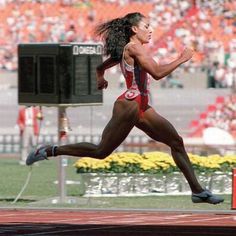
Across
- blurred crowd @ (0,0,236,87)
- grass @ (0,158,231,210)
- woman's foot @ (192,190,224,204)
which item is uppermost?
blurred crowd @ (0,0,236,87)

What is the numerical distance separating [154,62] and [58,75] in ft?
20.9

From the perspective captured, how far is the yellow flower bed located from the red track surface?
2086mm

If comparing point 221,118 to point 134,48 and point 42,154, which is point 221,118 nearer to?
point 42,154

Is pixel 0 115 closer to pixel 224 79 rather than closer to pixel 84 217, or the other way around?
pixel 224 79

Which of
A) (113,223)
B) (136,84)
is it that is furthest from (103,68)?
(113,223)

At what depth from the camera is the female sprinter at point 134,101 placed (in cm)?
1062

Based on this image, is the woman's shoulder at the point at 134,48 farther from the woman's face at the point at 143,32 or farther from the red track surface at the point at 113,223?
the red track surface at the point at 113,223

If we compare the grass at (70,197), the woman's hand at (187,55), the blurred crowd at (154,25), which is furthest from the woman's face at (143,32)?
the blurred crowd at (154,25)

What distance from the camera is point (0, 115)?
36.9m

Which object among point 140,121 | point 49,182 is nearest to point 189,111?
point 49,182

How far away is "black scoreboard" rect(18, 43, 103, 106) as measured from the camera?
16.7 m

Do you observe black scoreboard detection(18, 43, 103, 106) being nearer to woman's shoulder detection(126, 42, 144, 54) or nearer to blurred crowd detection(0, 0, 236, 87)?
woman's shoulder detection(126, 42, 144, 54)

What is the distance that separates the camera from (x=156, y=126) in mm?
10625

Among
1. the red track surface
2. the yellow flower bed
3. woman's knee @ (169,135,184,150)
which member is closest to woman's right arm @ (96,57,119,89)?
woman's knee @ (169,135,184,150)
